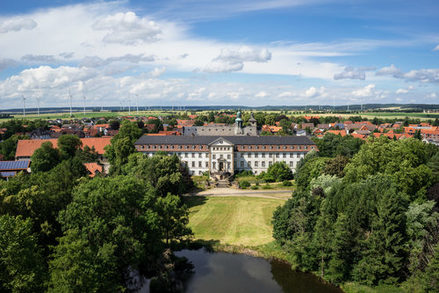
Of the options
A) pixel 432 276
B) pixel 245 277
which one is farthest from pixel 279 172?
pixel 432 276

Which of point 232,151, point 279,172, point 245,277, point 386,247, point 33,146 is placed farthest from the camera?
point 33,146

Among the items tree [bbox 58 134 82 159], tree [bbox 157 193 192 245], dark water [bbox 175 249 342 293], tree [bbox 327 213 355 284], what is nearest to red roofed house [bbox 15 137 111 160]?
tree [bbox 58 134 82 159]

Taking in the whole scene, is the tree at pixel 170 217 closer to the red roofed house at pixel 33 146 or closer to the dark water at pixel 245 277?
the dark water at pixel 245 277

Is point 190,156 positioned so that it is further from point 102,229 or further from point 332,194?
point 102,229

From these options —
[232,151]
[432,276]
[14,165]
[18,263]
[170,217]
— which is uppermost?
[232,151]

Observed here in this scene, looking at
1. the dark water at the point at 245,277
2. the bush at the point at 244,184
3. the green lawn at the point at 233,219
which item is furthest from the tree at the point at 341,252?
the bush at the point at 244,184

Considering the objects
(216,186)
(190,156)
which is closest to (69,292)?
(216,186)

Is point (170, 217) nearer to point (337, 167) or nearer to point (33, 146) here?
point (337, 167)
